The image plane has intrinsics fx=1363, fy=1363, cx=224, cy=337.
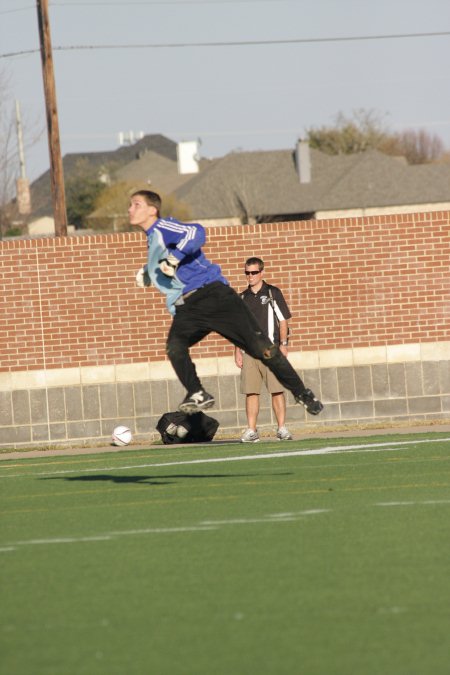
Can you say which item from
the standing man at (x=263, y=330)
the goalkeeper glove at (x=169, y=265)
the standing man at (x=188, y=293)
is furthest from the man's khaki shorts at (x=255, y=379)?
the goalkeeper glove at (x=169, y=265)

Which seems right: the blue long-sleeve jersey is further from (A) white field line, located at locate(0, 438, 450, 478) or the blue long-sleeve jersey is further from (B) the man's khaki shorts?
(B) the man's khaki shorts

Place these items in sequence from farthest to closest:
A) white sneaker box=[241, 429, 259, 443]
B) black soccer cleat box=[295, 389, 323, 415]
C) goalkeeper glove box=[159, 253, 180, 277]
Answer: white sneaker box=[241, 429, 259, 443]
black soccer cleat box=[295, 389, 323, 415]
goalkeeper glove box=[159, 253, 180, 277]

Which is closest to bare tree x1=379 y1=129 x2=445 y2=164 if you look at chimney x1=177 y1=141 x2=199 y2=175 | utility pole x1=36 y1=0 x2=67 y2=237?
chimney x1=177 y1=141 x2=199 y2=175

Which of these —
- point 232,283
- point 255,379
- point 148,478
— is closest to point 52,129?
point 232,283

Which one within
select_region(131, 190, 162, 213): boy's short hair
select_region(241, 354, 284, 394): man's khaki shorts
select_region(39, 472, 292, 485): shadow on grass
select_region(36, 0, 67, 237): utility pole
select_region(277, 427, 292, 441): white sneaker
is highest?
select_region(36, 0, 67, 237): utility pole

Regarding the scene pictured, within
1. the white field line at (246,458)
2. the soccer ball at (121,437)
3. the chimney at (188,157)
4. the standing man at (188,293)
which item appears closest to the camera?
the standing man at (188,293)

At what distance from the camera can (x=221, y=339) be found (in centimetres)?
1838

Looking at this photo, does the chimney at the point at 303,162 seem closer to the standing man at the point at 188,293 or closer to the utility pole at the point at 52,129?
the utility pole at the point at 52,129

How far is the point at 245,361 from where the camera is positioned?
52.4ft

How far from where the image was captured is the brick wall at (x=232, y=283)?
60.0ft

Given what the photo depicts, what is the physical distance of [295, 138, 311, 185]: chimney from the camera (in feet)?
225

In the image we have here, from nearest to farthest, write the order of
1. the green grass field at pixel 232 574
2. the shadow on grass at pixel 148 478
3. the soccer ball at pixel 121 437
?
the green grass field at pixel 232 574 → the shadow on grass at pixel 148 478 → the soccer ball at pixel 121 437

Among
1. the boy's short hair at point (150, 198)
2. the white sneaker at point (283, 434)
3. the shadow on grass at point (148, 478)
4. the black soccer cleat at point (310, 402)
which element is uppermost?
the boy's short hair at point (150, 198)

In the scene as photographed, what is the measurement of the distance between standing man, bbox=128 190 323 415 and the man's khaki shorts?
5.21 meters
